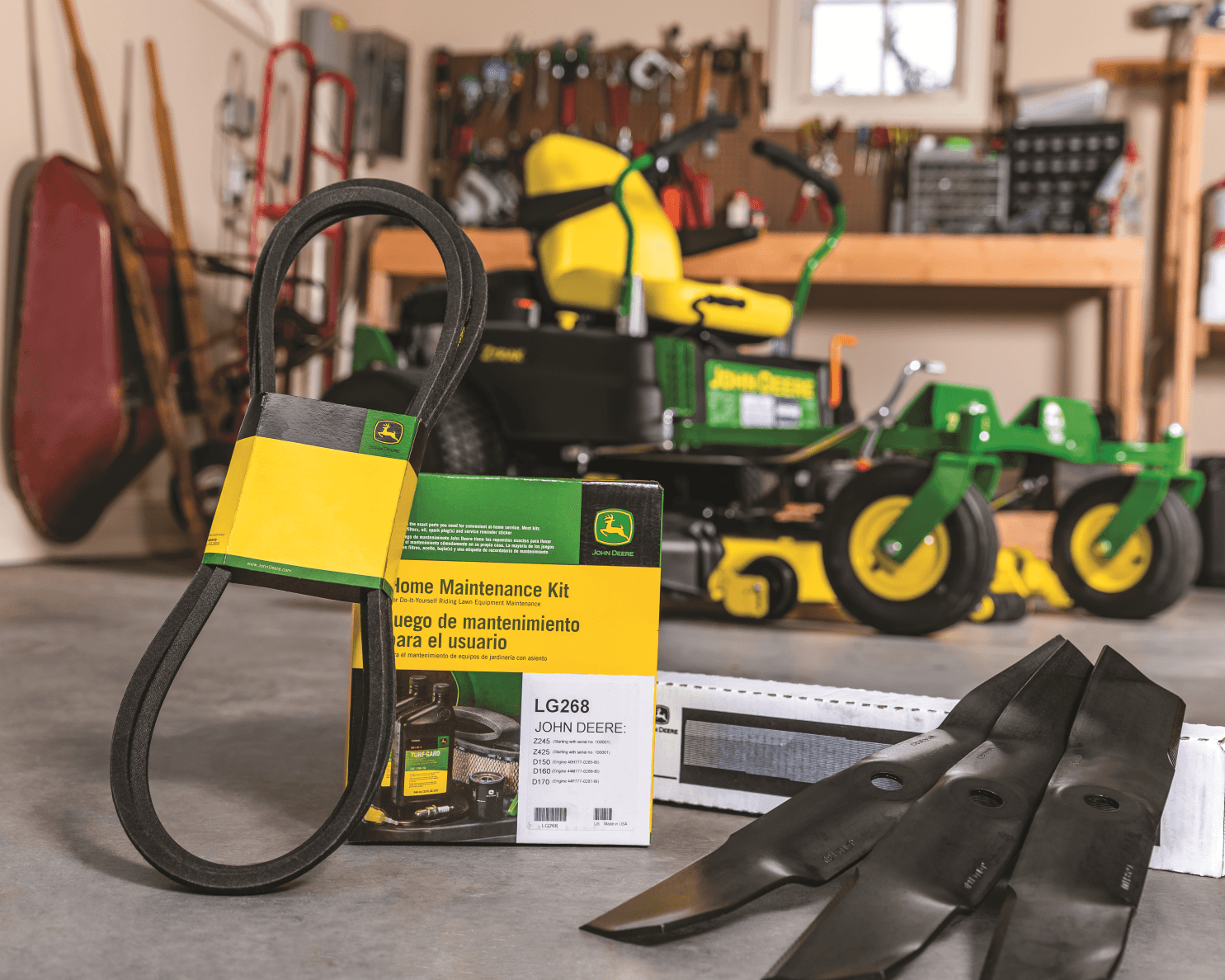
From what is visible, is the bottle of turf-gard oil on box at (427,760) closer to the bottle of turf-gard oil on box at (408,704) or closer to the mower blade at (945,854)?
the bottle of turf-gard oil on box at (408,704)

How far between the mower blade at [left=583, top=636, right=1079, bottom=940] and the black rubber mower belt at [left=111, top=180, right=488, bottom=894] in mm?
207

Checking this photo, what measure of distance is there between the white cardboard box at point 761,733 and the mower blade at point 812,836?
44 millimetres

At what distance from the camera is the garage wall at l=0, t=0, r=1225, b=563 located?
402 centimetres

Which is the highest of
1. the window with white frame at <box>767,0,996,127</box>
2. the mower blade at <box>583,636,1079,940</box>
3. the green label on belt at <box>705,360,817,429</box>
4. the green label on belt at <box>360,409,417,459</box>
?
the window with white frame at <box>767,0,996,127</box>

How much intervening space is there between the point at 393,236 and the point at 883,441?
2.87 meters

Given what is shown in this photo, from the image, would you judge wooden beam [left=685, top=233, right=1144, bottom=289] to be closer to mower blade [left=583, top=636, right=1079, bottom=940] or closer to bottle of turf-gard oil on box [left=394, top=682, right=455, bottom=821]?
mower blade [left=583, top=636, right=1079, bottom=940]

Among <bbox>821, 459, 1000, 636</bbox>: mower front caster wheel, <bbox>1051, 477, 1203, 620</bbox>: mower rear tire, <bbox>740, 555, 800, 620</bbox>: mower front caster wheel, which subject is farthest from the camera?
<bbox>1051, 477, 1203, 620</bbox>: mower rear tire

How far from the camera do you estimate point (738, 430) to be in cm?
256

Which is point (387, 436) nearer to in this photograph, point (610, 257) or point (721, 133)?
point (610, 257)

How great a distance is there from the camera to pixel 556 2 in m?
5.22

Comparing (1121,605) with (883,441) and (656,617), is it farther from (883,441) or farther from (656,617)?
(656,617)

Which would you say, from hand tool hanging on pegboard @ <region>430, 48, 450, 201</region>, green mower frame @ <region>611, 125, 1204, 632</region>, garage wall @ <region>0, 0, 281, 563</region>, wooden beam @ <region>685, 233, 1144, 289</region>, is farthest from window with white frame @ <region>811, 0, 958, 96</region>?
garage wall @ <region>0, 0, 281, 563</region>

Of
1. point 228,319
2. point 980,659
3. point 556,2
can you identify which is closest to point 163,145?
point 228,319

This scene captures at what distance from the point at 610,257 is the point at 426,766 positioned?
225cm
